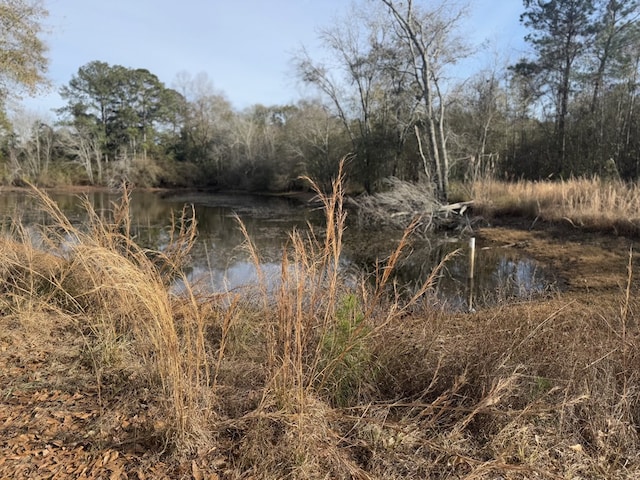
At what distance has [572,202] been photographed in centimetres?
1371

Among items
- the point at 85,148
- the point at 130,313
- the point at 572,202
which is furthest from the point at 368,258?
the point at 85,148

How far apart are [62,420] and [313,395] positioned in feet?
4.58

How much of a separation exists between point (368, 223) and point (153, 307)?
1372 centimetres

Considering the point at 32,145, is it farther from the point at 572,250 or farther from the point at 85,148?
the point at 572,250

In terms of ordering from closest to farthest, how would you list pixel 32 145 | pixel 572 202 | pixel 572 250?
pixel 572 250 → pixel 572 202 → pixel 32 145

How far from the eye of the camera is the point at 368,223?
15.5 metres

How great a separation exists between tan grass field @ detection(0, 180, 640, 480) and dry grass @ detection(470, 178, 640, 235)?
10485 millimetres

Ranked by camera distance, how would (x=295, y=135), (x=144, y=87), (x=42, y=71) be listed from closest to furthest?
(x=42, y=71)
(x=295, y=135)
(x=144, y=87)

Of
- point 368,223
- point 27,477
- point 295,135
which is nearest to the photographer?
point 27,477

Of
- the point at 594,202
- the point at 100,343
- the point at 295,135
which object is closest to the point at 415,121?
the point at 594,202

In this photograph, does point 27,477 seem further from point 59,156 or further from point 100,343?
point 59,156

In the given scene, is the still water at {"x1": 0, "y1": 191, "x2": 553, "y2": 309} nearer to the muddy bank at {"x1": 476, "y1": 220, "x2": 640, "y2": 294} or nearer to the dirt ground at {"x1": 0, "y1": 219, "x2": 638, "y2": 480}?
the muddy bank at {"x1": 476, "y1": 220, "x2": 640, "y2": 294}

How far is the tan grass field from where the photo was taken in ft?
6.49

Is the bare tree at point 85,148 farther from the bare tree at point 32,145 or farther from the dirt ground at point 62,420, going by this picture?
the dirt ground at point 62,420
